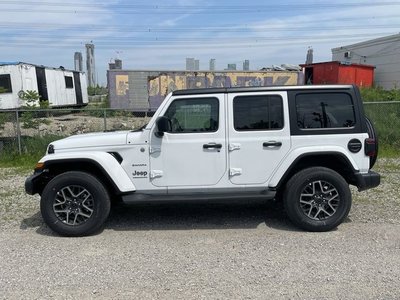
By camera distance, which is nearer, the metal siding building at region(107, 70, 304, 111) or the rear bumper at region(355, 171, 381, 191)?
the rear bumper at region(355, 171, 381, 191)

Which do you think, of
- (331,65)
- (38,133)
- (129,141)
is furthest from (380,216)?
(331,65)

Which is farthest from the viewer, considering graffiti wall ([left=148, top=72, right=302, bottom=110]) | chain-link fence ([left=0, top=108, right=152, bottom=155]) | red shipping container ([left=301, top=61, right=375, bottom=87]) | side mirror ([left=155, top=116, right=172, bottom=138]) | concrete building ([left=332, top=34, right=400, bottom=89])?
concrete building ([left=332, top=34, right=400, bottom=89])

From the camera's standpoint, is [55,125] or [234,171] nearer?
[234,171]

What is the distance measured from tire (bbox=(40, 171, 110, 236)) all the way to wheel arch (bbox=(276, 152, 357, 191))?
2.34m

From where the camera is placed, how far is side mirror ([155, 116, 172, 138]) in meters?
5.09

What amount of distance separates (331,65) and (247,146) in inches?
976

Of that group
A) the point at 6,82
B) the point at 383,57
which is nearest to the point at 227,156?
the point at 6,82

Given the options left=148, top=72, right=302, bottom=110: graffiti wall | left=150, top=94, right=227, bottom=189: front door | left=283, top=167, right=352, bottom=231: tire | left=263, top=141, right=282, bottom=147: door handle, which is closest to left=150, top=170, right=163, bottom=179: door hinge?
left=150, top=94, right=227, bottom=189: front door

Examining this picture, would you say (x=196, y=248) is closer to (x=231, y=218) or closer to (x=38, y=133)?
(x=231, y=218)

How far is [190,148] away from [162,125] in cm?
47

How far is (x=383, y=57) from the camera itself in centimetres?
3709

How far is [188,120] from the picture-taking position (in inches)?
209

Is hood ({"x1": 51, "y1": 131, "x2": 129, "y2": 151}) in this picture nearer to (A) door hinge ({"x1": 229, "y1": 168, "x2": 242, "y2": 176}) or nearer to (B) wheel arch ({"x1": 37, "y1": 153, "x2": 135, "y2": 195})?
(B) wheel arch ({"x1": 37, "y1": 153, "x2": 135, "y2": 195})

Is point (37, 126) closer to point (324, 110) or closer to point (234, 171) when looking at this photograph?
point (234, 171)
